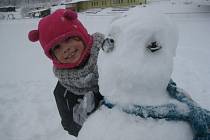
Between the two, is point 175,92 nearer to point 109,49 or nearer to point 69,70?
point 109,49

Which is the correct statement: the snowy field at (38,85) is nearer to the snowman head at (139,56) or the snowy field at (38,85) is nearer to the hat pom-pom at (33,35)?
the hat pom-pom at (33,35)

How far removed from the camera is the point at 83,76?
174cm

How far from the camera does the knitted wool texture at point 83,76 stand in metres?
1.71

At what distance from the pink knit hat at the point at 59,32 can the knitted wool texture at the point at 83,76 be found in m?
0.04

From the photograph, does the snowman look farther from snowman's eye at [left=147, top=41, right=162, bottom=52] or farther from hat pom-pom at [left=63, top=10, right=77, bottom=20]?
hat pom-pom at [left=63, top=10, right=77, bottom=20]

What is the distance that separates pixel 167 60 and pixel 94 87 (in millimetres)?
681

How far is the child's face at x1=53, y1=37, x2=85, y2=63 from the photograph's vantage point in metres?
1.72

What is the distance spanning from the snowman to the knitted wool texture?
0.57 m

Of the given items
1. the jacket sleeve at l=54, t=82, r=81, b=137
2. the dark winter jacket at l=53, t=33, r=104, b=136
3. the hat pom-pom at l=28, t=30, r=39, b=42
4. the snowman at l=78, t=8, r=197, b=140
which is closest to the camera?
the snowman at l=78, t=8, r=197, b=140

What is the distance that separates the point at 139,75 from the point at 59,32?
84cm

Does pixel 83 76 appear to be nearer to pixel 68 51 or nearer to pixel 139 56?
pixel 68 51

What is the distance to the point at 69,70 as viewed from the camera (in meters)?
1.79

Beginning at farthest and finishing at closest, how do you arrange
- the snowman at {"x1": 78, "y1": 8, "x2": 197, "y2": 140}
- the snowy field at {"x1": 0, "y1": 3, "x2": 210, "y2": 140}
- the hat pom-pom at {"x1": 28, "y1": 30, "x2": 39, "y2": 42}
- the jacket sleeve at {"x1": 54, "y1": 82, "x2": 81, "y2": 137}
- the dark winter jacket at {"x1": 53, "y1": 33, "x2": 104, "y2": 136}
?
the snowy field at {"x1": 0, "y1": 3, "x2": 210, "y2": 140} < the jacket sleeve at {"x1": 54, "y1": 82, "x2": 81, "y2": 137} < the hat pom-pom at {"x1": 28, "y1": 30, "x2": 39, "y2": 42} < the dark winter jacket at {"x1": 53, "y1": 33, "x2": 104, "y2": 136} < the snowman at {"x1": 78, "y1": 8, "x2": 197, "y2": 140}

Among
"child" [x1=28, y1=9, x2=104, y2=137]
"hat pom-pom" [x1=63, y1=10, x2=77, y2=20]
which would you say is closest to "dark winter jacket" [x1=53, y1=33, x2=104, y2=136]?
"child" [x1=28, y1=9, x2=104, y2=137]
